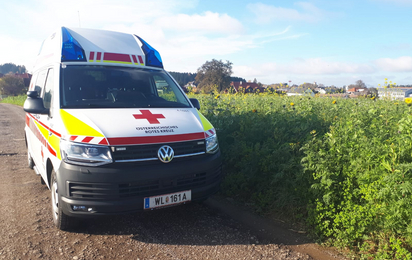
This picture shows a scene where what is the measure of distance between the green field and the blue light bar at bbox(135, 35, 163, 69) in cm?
191

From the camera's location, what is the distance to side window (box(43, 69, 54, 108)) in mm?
4289

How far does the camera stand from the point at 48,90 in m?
4.53

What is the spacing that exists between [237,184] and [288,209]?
105cm

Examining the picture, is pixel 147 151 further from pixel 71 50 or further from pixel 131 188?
pixel 71 50

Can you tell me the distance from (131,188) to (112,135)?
0.61m

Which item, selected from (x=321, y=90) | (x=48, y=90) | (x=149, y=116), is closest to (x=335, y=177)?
(x=149, y=116)

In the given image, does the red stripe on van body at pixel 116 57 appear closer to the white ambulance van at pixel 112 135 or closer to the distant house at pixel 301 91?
the white ambulance van at pixel 112 135

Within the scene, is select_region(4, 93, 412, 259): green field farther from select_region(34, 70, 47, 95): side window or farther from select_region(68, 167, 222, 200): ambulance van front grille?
select_region(34, 70, 47, 95): side window

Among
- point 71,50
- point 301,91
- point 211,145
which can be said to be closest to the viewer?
point 211,145

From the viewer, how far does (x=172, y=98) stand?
4.79 metres

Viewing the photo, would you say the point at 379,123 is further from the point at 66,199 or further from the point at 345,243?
the point at 66,199

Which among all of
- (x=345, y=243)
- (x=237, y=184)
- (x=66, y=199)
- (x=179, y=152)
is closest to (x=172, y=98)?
(x=179, y=152)

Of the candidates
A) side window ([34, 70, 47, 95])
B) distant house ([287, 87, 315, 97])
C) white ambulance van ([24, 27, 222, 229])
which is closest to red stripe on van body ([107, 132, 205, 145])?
white ambulance van ([24, 27, 222, 229])

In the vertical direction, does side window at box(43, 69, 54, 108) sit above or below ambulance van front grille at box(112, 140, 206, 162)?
above
